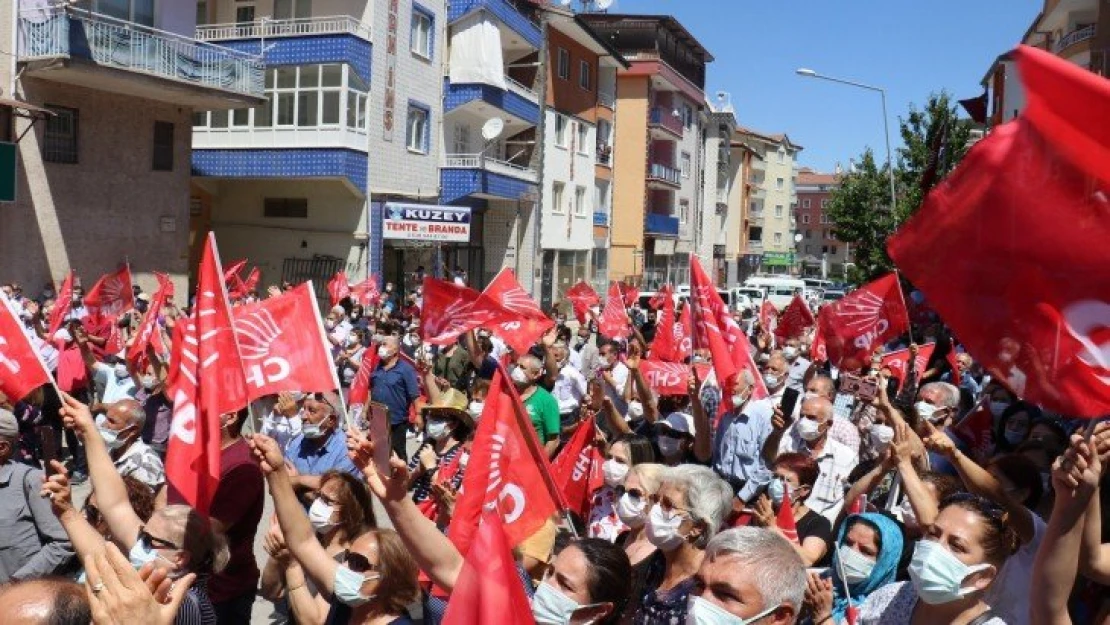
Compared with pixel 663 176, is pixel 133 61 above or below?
below

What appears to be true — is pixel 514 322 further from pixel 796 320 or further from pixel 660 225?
pixel 660 225

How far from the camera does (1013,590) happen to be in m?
3.66

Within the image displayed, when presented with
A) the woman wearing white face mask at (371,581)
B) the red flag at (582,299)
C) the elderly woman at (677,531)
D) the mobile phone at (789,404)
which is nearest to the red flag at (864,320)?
the mobile phone at (789,404)

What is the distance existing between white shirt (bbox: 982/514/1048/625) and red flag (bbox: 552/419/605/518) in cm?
297

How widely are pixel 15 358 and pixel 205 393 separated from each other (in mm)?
1586

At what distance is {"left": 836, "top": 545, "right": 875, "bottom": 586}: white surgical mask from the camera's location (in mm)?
4312

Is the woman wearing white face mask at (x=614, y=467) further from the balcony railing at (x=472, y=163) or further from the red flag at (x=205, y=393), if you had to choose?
the balcony railing at (x=472, y=163)

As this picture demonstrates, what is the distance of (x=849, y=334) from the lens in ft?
33.3

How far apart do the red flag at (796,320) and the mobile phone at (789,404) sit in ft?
23.2

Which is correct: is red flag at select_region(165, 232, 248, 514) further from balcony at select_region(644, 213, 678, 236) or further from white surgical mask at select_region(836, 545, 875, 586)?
balcony at select_region(644, 213, 678, 236)

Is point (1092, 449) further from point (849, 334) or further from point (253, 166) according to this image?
point (253, 166)

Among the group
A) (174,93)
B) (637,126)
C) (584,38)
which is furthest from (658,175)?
(174,93)

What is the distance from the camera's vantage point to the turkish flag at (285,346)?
19.3 feet

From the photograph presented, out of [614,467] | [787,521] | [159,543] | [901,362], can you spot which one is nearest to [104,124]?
[901,362]
